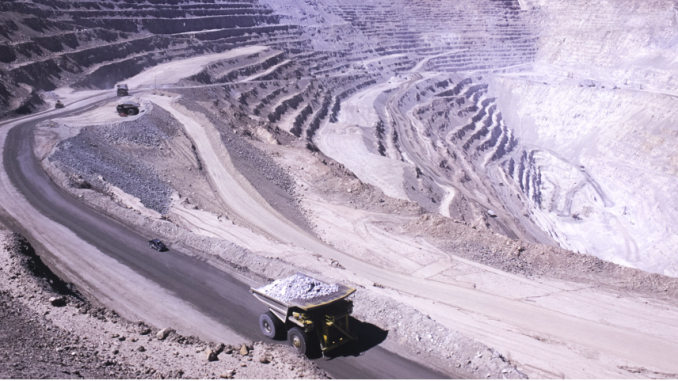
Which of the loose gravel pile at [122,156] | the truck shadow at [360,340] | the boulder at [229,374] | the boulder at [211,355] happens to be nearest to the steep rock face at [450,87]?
the loose gravel pile at [122,156]

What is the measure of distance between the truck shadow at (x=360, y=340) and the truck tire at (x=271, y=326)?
4.25 ft

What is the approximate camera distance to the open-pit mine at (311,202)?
13.4 metres

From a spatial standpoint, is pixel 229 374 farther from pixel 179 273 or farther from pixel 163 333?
pixel 179 273

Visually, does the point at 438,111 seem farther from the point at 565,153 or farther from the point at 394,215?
the point at 394,215

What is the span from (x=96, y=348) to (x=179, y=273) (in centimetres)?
525

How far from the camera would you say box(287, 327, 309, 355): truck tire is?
12430mm

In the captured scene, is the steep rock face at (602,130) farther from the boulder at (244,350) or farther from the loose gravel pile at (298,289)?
the boulder at (244,350)

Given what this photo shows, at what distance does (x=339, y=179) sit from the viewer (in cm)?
2947

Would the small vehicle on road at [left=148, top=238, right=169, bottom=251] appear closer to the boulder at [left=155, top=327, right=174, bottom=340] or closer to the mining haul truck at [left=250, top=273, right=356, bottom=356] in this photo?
the boulder at [left=155, top=327, right=174, bottom=340]

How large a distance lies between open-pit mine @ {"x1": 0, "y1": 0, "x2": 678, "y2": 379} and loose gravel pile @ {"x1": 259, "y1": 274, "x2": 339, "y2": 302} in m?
0.19

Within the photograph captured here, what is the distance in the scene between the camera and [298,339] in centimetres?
1266

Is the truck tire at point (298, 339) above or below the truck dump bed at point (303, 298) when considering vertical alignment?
below

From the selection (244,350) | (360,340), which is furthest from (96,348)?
(360,340)

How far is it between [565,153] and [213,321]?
67.4m
